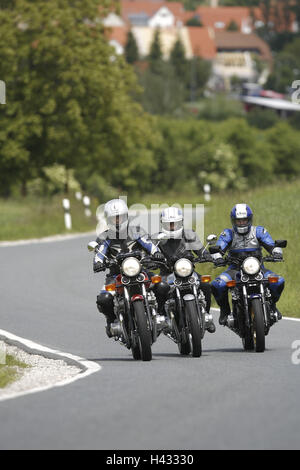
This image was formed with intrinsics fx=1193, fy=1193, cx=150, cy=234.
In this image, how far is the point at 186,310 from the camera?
38.6 feet

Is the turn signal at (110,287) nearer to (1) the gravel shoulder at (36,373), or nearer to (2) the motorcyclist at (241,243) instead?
(1) the gravel shoulder at (36,373)

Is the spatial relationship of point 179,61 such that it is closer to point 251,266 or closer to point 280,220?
point 280,220

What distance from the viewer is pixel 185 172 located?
8894 centimetres

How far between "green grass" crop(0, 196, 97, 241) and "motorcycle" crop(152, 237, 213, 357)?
2221 centimetres

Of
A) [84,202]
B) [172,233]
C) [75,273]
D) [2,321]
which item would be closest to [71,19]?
[84,202]

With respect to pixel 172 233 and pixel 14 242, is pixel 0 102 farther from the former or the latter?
pixel 172 233

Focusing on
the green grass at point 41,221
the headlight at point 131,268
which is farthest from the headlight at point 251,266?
the green grass at point 41,221

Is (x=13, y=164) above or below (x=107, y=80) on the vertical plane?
below

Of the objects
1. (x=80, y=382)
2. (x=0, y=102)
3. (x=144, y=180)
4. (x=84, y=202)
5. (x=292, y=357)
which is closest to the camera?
(x=80, y=382)

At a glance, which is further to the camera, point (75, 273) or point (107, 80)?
point (107, 80)

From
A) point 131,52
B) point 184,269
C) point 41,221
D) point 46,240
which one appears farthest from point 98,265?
point 131,52

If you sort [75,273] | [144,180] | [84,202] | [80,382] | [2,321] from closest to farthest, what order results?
1. [80,382]
2. [2,321]
3. [75,273]
4. [84,202]
5. [144,180]

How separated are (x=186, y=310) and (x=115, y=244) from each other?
1.05 meters

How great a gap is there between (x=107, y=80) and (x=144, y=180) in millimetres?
40198
